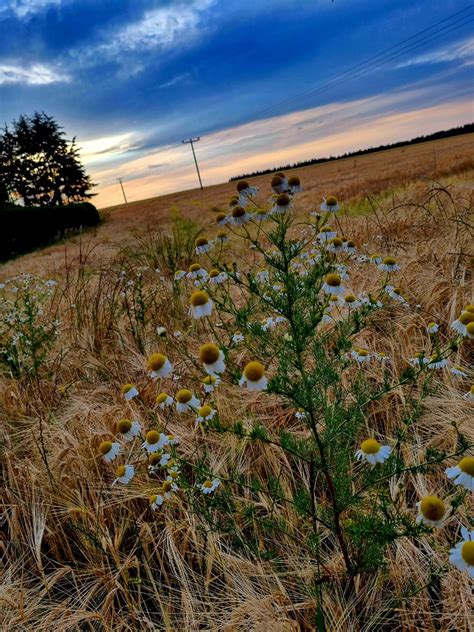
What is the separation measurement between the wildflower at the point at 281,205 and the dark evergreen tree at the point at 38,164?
4068cm

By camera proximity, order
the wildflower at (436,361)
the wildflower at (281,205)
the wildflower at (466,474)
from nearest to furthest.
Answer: the wildflower at (466,474), the wildflower at (436,361), the wildflower at (281,205)

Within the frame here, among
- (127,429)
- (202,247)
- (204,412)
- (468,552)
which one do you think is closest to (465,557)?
(468,552)

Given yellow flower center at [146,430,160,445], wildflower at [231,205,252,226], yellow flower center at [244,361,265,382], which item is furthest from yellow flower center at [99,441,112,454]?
wildflower at [231,205,252,226]

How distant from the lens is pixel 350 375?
257 centimetres

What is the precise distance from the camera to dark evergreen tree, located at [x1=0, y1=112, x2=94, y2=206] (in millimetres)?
35688

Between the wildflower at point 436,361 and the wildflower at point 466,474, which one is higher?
the wildflower at point 436,361

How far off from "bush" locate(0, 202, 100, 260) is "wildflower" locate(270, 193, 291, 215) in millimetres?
21039

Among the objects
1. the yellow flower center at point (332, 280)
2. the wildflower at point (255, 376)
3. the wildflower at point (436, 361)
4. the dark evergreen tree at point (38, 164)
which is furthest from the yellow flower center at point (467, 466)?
the dark evergreen tree at point (38, 164)

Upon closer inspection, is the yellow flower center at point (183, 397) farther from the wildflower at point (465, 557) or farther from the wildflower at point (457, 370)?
the wildflower at point (457, 370)

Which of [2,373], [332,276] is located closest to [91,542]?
[332,276]

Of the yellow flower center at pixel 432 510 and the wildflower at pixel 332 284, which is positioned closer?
the yellow flower center at pixel 432 510

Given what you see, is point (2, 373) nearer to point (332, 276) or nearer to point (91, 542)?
point (91, 542)

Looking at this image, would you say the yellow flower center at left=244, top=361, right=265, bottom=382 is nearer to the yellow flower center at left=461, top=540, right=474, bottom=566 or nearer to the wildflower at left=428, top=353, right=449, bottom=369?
the wildflower at left=428, top=353, right=449, bottom=369

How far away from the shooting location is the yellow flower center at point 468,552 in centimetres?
95
